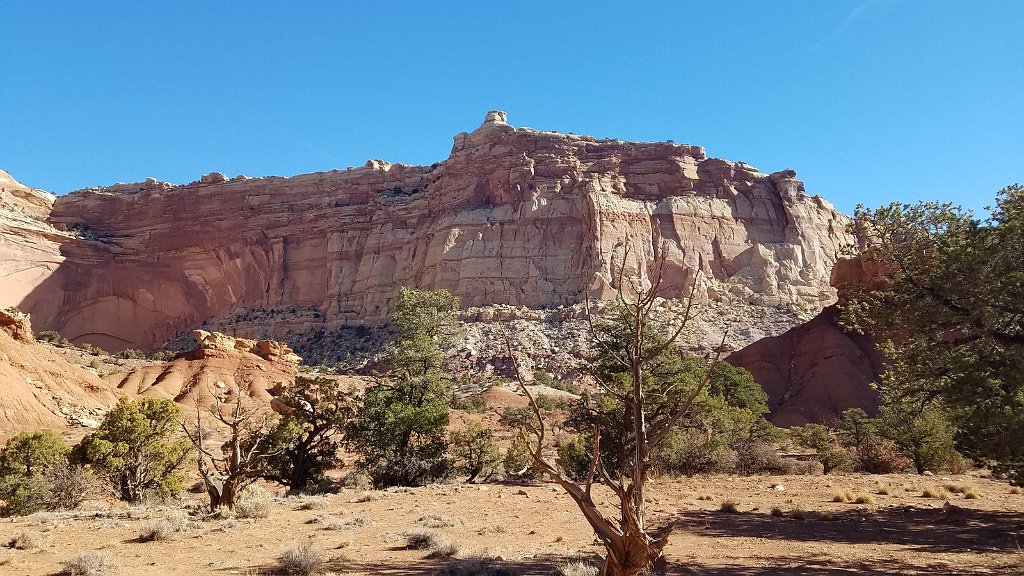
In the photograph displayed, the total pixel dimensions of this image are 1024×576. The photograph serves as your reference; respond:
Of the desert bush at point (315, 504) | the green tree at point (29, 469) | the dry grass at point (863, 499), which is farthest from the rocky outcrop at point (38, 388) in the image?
the dry grass at point (863, 499)

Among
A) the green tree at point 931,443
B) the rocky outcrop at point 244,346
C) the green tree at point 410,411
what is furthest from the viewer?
the rocky outcrop at point 244,346

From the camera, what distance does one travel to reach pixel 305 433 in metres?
18.0

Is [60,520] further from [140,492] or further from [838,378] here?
[838,378]

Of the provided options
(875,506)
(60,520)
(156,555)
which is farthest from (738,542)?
(60,520)

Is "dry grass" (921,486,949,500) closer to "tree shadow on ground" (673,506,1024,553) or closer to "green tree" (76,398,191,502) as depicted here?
"tree shadow on ground" (673,506,1024,553)

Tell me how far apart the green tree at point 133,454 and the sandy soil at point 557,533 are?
7.19ft

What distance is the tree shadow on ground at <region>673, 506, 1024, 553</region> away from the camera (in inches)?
338

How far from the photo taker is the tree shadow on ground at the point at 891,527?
28.1ft

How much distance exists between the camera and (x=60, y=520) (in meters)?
11.8

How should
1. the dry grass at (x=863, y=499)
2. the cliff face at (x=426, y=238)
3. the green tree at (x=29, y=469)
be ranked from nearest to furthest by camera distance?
the dry grass at (x=863, y=499) → the green tree at (x=29, y=469) → the cliff face at (x=426, y=238)

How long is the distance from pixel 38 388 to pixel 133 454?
1680cm

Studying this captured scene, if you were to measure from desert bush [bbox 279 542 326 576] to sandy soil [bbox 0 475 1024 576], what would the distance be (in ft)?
0.88

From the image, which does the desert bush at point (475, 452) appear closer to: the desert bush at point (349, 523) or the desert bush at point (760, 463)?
the desert bush at point (760, 463)

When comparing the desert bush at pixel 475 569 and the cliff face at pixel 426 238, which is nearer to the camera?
the desert bush at pixel 475 569
